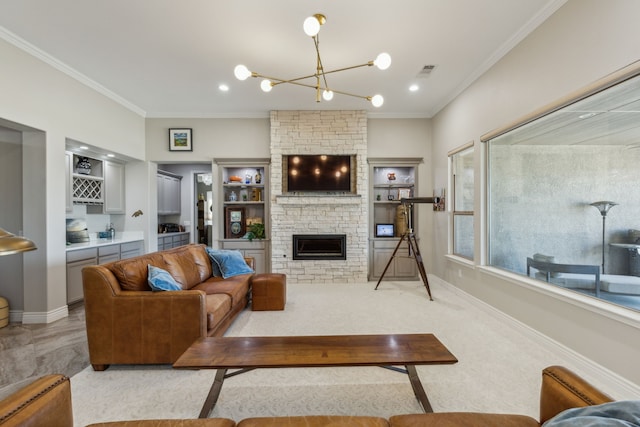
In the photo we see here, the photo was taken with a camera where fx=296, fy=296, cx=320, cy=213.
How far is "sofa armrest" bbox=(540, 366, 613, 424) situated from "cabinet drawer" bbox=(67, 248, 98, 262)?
16.1 feet

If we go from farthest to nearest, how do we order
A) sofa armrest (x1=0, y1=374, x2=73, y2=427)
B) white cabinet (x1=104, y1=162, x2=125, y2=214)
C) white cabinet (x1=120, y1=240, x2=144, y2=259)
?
1. white cabinet (x1=104, y1=162, x2=125, y2=214)
2. white cabinet (x1=120, y1=240, x2=144, y2=259)
3. sofa armrest (x1=0, y1=374, x2=73, y2=427)

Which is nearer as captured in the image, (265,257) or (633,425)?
(633,425)

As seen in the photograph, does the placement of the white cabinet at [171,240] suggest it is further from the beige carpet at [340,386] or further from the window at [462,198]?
the window at [462,198]

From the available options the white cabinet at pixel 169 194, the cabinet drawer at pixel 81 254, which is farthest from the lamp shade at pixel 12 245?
the white cabinet at pixel 169 194

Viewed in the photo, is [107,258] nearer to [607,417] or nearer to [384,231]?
[384,231]

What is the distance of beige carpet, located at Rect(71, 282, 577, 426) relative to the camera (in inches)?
75.3

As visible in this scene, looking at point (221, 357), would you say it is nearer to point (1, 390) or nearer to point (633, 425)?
point (1, 390)

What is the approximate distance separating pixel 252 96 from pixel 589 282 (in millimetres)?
4707

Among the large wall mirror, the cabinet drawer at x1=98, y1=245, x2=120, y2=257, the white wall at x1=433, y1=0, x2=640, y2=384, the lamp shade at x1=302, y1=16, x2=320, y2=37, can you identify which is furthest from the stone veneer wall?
the lamp shade at x1=302, y1=16, x2=320, y2=37

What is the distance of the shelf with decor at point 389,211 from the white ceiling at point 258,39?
58.1 inches

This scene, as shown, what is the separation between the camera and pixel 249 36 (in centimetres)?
311

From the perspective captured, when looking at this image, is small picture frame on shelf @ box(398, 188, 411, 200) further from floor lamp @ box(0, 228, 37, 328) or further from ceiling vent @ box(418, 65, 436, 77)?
floor lamp @ box(0, 228, 37, 328)

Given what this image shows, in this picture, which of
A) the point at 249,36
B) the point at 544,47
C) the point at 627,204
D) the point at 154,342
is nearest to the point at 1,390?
the point at 154,342

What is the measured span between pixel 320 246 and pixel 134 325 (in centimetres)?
345
